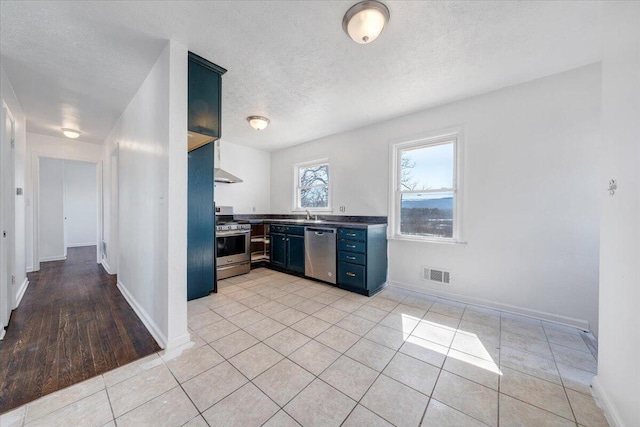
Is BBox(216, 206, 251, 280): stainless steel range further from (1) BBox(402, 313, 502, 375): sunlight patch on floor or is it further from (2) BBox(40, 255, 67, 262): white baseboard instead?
(2) BBox(40, 255, 67, 262): white baseboard

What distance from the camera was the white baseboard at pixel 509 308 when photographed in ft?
7.63

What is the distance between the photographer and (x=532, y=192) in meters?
2.52

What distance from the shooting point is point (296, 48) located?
2018mm

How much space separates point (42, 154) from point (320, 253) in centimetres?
539

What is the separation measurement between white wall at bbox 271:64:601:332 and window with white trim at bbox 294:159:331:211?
5.81 feet

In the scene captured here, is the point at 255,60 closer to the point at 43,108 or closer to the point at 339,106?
the point at 339,106

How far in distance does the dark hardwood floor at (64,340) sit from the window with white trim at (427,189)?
328cm

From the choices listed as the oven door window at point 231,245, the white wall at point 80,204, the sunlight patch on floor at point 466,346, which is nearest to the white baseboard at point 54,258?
the white wall at point 80,204

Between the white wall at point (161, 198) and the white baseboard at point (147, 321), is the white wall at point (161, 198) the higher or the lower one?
the higher one

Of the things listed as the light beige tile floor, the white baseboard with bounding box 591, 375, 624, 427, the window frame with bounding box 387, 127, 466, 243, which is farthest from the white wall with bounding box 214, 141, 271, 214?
the white baseboard with bounding box 591, 375, 624, 427

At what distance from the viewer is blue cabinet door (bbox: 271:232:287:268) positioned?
423 centimetres

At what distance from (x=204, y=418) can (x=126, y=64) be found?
2967 millimetres

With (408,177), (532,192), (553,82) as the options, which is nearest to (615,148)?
(532,192)

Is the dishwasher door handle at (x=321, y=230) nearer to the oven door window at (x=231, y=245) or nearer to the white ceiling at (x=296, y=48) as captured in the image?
the oven door window at (x=231, y=245)
